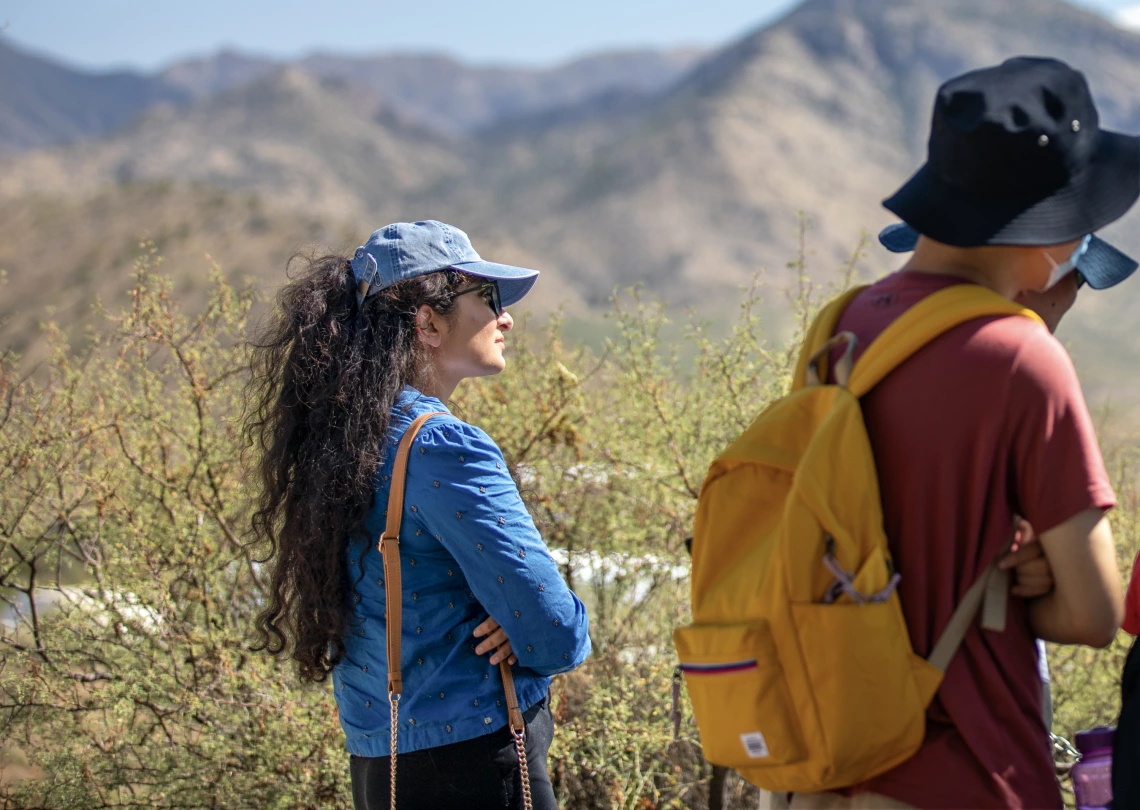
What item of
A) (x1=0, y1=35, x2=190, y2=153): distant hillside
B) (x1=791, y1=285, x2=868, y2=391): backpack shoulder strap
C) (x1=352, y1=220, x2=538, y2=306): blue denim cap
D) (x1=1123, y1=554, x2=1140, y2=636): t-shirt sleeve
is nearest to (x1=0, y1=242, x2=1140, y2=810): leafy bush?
(x1=352, y1=220, x2=538, y2=306): blue denim cap

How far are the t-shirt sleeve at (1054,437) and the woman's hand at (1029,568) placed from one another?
0.06 metres

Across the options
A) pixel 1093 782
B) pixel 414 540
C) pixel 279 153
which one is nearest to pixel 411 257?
pixel 414 540

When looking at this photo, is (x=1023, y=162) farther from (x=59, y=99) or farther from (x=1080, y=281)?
(x=59, y=99)

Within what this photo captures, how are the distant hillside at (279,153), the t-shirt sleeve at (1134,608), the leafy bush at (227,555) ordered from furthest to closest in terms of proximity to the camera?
the distant hillside at (279,153)
the leafy bush at (227,555)
the t-shirt sleeve at (1134,608)

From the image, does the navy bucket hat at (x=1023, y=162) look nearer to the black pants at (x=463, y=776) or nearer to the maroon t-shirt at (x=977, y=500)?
the maroon t-shirt at (x=977, y=500)

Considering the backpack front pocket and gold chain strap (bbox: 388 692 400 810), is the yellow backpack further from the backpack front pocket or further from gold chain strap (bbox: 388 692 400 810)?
gold chain strap (bbox: 388 692 400 810)

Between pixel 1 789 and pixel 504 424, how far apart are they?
1967 millimetres

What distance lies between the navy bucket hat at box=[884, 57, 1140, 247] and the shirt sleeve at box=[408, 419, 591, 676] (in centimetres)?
80

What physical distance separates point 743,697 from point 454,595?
683mm

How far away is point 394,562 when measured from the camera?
6.44 feet

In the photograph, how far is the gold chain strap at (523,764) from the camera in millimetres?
A: 1995

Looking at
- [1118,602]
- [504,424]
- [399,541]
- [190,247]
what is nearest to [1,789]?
[504,424]

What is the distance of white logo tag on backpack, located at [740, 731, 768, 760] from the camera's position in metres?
1.48

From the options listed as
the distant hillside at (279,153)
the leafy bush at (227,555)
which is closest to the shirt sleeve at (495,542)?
the leafy bush at (227,555)
